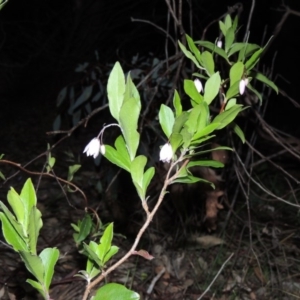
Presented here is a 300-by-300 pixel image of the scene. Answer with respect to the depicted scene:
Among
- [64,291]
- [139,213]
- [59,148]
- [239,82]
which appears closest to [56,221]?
[139,213]

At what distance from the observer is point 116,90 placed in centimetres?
105

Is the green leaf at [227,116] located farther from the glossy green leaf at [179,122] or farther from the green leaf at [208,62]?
the green leaf at [208,62]

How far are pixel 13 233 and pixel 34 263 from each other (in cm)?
7

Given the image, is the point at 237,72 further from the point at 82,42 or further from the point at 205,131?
the point at 82,42

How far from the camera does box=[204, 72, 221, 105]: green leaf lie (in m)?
1.16

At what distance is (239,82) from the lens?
126 cm

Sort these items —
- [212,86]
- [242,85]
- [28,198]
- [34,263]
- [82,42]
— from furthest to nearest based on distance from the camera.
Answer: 1. [82,42]
2. [242,85]
3. [212,86]
4. [28,198]
5. [34,263]

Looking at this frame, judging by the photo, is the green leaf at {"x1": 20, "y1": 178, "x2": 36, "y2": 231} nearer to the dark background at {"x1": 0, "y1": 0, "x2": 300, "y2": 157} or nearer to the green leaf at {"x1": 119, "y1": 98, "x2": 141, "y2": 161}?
the green leaf at {"x1": 119, "y1": 98, "x2": 141, "y2": 161}

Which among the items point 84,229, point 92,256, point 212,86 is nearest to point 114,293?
point 92,256

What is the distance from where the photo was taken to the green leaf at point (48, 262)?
0.99m

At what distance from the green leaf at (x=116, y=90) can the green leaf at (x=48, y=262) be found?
9.3 inches

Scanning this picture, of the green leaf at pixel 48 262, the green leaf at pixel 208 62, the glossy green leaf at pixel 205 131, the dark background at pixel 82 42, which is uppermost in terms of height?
the glossy green leaf at pixel 205 131

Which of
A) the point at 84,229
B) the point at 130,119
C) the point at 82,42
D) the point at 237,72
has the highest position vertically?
the point at 130,119

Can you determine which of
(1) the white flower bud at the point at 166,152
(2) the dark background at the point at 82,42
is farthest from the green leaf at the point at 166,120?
(2) the dark background at the point at 82,42
